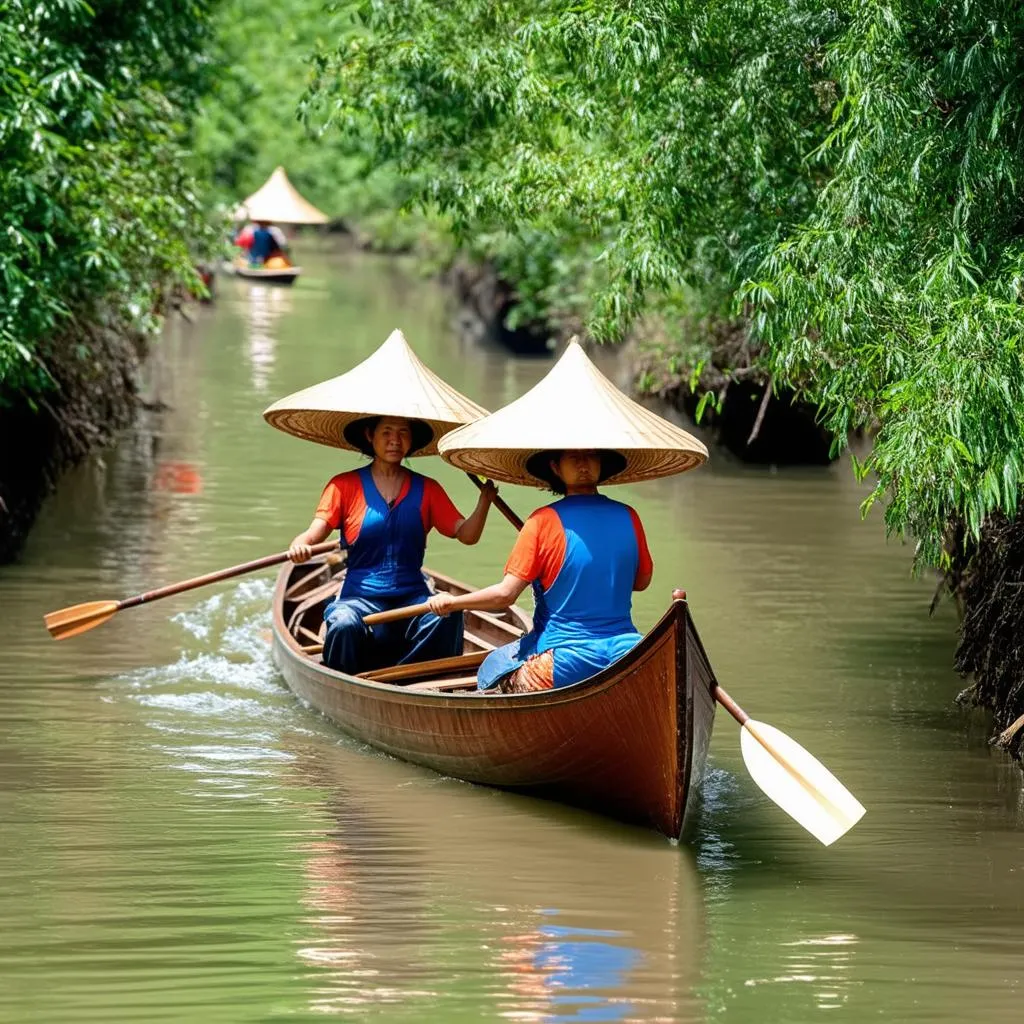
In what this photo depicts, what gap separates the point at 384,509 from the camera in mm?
9484

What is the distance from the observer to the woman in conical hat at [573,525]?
7996 millimetres

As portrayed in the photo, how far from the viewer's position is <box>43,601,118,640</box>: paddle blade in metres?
10.6

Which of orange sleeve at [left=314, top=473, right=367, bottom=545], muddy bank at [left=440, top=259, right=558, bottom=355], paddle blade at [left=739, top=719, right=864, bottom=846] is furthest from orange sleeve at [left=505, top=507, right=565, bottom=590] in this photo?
muddy bank at [left=440, top=259, right=558, bottom=355]

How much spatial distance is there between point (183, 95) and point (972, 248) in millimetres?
14876

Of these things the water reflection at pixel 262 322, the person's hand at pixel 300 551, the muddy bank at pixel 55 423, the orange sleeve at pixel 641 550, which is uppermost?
the orange sleeve at pixel 641 550

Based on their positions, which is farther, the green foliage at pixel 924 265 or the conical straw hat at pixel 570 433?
the conical straw hat at pixel 570 433

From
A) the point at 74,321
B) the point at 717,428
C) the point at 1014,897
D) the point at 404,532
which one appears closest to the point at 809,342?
the point at 404,532

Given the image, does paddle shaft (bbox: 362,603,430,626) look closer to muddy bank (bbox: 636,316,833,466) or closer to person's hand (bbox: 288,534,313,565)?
person's hand (bbox: 288,534,313,565)

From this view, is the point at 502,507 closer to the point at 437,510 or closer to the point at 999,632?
the point at 437,510

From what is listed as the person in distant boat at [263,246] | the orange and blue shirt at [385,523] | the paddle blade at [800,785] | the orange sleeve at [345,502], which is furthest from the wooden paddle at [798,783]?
the person in distant boat at [263,246]

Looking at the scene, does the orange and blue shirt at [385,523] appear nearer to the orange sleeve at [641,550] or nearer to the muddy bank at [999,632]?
the orange sleeve at [641,550]

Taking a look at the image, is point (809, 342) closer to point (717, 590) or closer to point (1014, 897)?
point (1014, 897)

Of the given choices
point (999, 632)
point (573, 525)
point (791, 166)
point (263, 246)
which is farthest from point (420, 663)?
point (263, 246)

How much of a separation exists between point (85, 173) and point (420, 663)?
5.89m
